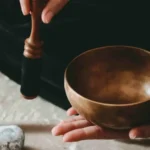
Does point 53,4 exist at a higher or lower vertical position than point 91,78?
higher

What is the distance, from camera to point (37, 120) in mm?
988

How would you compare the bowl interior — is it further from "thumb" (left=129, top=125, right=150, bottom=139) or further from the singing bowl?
"thumb" (left=129, top=125, right=150, bottom=139)

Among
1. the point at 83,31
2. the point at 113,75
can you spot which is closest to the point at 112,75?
the point at 113,75

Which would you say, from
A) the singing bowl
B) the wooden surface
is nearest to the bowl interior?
the singing bowl

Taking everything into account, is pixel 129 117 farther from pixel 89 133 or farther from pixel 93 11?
pixel 93 11

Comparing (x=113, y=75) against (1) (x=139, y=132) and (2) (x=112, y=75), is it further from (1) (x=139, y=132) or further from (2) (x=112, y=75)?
(1) (x=139, y=132)

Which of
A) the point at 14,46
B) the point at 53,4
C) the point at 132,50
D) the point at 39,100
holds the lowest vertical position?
the point at 39,100

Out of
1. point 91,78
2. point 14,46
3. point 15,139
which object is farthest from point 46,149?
point 14,46

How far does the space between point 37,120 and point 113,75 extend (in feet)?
0.71

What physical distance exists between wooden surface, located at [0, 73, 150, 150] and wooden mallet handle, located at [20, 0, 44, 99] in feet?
0.42

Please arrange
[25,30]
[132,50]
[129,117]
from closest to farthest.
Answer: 1. [129,117]
2. [132,50]
3. [25,30]

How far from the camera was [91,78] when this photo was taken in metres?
0.90

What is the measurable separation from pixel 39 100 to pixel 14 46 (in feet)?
0.49

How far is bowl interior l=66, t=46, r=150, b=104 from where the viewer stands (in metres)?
0.87
